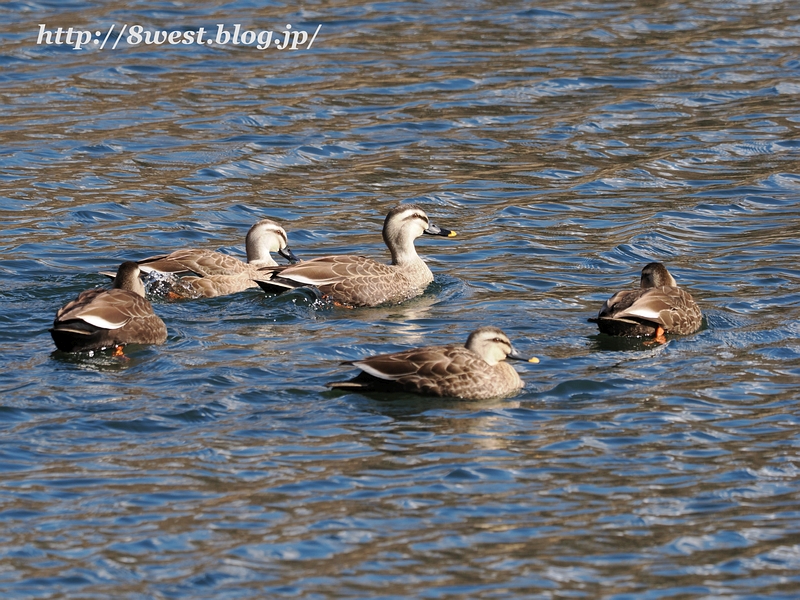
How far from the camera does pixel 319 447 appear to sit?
9.61 meters

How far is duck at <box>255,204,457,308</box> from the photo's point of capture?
1403cm

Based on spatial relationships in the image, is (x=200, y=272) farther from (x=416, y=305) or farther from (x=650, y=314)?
(x=650, y=314)

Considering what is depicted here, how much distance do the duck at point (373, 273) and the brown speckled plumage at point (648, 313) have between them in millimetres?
2663

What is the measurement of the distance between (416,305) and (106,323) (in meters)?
3.80

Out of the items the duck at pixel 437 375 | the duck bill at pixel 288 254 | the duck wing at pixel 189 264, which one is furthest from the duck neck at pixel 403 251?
the duck at pixel 437 375

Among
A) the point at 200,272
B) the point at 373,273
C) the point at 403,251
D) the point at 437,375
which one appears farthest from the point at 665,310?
the point at 200,272

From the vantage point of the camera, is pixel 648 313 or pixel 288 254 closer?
pixel 648 313

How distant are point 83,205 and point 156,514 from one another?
9.65 meters

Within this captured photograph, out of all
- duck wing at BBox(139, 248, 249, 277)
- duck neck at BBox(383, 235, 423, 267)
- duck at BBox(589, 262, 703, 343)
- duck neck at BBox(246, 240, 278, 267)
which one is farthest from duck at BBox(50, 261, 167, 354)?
duck at BBox(589, 262, 703, 343)

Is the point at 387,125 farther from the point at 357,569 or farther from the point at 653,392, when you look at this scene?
the point at 357,569

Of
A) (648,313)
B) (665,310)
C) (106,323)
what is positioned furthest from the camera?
(665,310)

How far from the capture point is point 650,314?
40.9ft

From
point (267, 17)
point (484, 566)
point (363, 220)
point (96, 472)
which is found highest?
point (267, 17)

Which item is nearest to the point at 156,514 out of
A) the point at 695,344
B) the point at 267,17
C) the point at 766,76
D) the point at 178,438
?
the point at 178,438
